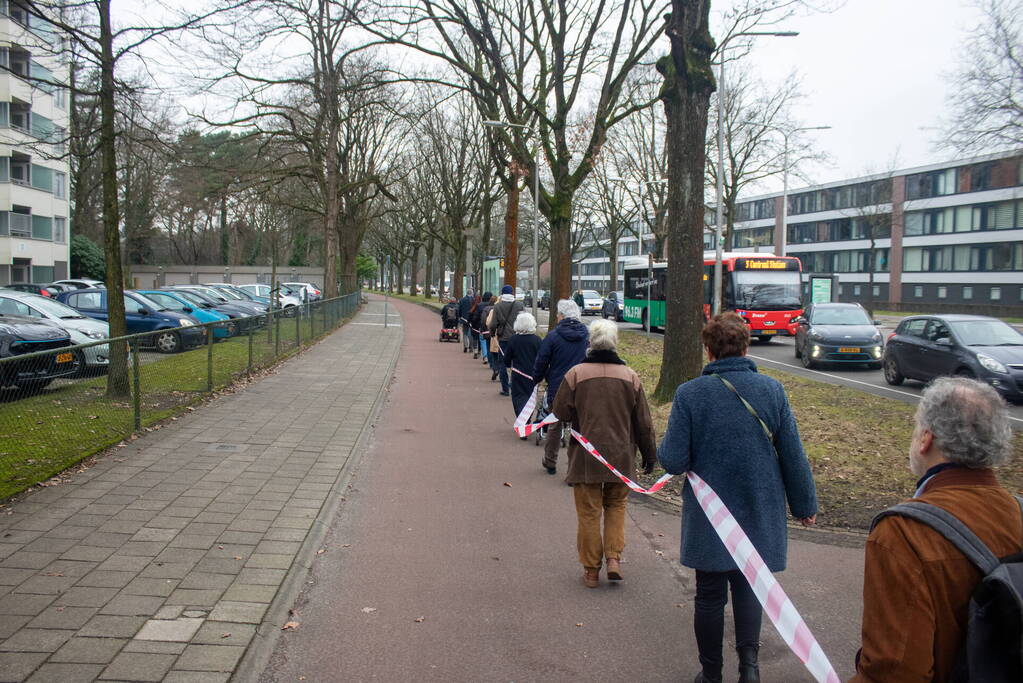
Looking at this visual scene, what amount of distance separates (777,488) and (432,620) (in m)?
2.08

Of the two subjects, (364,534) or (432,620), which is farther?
(364,534)

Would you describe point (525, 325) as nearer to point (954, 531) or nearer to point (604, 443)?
point (604, 443)

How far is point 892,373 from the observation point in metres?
16.9

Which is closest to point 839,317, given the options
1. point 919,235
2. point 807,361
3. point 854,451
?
point 807,361

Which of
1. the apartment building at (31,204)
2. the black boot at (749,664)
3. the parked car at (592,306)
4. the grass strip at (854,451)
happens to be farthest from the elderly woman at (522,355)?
the parked car at (592,306)

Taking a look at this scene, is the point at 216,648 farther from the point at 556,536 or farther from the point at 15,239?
the point at 15,239

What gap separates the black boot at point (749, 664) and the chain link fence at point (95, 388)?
5.55 m

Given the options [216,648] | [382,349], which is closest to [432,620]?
[216,648]

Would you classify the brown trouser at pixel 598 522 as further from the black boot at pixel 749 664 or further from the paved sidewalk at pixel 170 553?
the paved sidewalk at pixel 170 553

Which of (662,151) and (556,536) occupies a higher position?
(662,151)

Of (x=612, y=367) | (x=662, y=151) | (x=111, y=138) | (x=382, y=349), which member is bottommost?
(x=382, y=349)

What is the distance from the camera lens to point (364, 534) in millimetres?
6512

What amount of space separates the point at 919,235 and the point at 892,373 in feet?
184

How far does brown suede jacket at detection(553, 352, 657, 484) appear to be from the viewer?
5.52m
